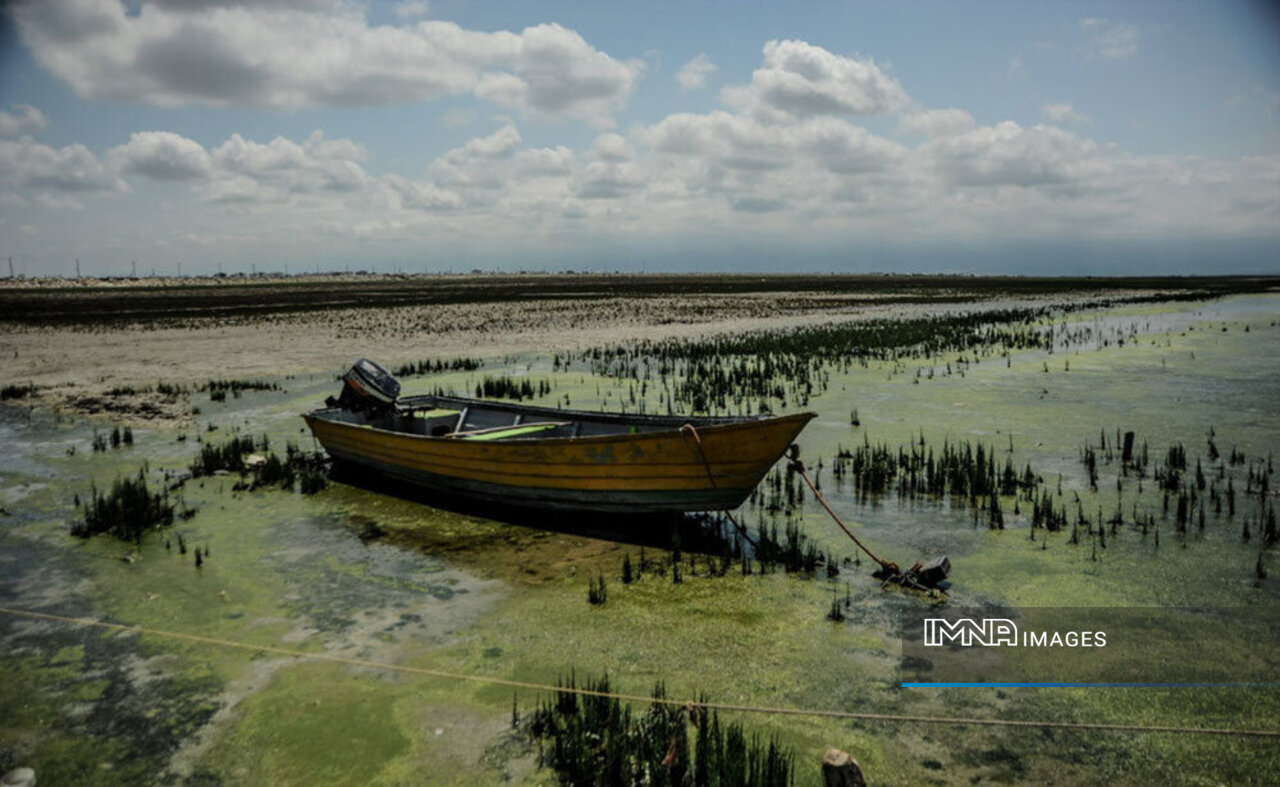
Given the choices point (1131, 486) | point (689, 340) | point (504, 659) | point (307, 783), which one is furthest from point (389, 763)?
point (689, 340)

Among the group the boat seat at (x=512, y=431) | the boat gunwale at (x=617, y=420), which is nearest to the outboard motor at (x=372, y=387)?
the boat gunwale at (x=617, y=420)

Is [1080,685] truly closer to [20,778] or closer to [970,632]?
[970,632]

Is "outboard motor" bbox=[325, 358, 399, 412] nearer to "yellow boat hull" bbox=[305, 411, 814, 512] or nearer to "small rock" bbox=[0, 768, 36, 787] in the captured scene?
"yellow boat hull" bbox=[305, 411, 814, 512]

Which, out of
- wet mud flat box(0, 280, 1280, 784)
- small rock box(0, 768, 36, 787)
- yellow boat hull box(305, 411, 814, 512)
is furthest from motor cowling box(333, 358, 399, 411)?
small rock box(0, 768, 36, 787)

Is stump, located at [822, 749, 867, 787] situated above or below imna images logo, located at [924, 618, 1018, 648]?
above

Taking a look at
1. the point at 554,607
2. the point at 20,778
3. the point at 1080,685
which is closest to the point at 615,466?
the point at 554,607

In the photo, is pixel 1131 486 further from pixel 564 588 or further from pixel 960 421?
pixel 564 588
